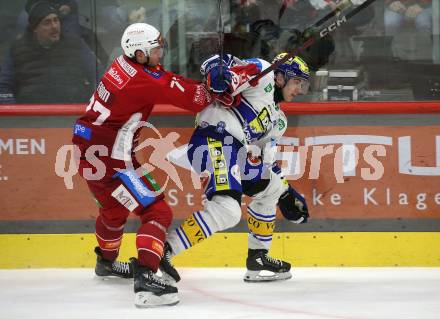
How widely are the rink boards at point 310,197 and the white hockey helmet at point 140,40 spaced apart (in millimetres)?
916

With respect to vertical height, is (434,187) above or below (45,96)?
below

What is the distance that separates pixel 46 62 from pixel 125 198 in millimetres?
1307

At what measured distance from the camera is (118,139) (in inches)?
182

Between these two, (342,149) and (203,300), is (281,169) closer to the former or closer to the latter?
(342,149)

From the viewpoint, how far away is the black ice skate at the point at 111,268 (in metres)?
5.07

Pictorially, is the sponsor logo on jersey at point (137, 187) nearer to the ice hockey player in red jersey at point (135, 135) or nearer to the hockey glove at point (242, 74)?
the ice hockey player in red jersey at point (135, 135)

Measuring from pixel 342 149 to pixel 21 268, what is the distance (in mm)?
1872

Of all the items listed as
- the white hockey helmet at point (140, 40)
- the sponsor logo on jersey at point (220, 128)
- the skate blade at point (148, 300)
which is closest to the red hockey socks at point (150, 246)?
the skate blade at point (148, 300)

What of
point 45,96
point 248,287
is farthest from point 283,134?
point 45,96

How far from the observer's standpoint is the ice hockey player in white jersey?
4594 millimetres

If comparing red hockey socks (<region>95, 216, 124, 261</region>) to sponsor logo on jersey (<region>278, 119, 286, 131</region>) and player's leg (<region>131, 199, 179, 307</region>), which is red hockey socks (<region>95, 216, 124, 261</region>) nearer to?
player's leg (<region>131, 199, 179, 307</region>)

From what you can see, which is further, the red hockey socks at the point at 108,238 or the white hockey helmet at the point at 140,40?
the red hockey socks at the point at 108,238

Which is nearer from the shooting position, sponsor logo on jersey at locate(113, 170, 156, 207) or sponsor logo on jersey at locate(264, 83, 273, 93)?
sponsor logo on jersey at locate(113, 170, 156, 207)

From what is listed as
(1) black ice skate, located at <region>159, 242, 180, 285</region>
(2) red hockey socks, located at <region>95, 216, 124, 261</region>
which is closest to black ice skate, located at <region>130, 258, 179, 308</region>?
(1) black ice skate, located at <region>159, 242, 180, 285</region>
